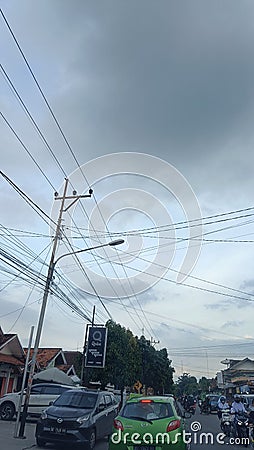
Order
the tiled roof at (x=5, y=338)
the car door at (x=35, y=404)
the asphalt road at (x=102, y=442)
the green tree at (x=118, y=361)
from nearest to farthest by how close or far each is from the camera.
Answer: the asphalt road at (x=102, y=442)
the car door at (x=35, y=404)
the tiled roof at (x=5, y=338)
the green tree at (x=118, y=361)

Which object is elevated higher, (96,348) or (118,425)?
(96,348)

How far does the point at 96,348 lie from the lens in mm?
26203

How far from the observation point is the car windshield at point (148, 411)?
8.81 m

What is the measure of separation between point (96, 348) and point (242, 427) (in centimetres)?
1308

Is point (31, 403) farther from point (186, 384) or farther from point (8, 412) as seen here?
point (186, 384)

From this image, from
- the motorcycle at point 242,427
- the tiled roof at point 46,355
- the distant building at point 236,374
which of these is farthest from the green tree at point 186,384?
the motorcycle at point 242,427

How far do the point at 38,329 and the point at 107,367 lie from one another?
60.1 ft

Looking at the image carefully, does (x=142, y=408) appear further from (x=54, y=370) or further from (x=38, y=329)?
(x=54, y=370)

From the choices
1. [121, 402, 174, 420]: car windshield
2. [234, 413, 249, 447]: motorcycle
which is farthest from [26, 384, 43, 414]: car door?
[121, 402, 174, 420]: car windshield

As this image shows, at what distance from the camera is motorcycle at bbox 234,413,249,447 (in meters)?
14.2

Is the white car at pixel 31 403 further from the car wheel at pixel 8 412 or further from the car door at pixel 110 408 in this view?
the car door at pixel 110 408

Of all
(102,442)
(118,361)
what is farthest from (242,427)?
(118,361)

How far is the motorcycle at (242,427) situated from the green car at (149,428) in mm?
6310

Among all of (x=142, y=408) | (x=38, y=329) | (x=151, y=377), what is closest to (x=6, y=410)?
(x=38, y=329)
